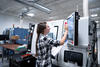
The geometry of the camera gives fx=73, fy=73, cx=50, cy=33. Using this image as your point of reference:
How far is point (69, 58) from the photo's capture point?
1.37 meters

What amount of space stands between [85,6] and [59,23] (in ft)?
2.10

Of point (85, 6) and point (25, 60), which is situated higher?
point (85, 6)

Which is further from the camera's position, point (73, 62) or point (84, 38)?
point (73, 62)

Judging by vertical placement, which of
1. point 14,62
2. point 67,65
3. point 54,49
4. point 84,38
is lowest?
point 14,62

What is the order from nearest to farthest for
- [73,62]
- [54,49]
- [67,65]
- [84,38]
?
[84,38], [73,62], [67,65], [54,49]

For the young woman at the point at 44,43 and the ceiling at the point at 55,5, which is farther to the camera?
the ceiling at the point at 55,5

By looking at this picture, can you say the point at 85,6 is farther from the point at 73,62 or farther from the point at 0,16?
the point at 0,16

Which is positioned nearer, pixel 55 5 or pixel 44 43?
pixel 44 43

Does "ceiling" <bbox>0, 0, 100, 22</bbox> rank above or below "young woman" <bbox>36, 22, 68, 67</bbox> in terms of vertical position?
above

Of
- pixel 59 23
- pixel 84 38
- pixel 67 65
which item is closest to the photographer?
pixel 84 38

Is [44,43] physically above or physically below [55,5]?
below

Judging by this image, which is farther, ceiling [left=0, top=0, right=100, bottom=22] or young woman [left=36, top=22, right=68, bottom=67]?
ceiling [left=0, top=0, right=100, bottom=22]

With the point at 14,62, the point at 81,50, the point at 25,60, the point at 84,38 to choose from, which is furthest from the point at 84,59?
the point at 14,62

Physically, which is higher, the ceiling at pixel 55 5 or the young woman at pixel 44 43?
the ceiling at pixel 55 5
